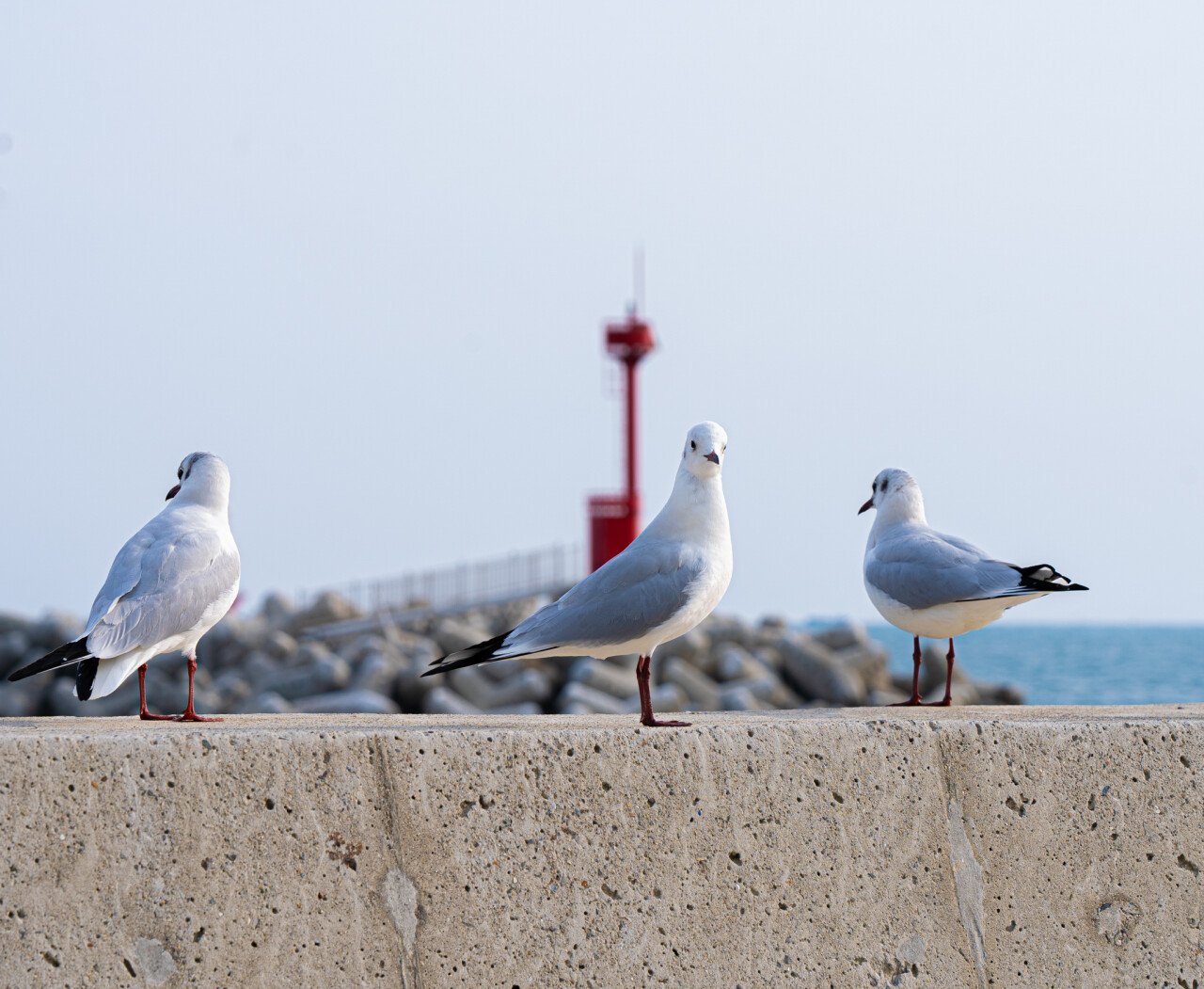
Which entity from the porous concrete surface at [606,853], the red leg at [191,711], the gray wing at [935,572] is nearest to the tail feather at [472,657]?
the porous concrete surface at [606,853]

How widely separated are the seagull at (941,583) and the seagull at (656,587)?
1045mm

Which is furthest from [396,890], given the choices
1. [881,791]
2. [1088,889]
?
[1088,889]

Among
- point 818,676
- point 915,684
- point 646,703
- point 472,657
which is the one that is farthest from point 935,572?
point 818,676

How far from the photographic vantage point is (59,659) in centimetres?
→ 381

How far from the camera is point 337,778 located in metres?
3.23

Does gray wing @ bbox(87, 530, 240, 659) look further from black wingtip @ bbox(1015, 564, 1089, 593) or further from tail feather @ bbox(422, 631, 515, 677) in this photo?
black wingtip @ bbox(1015, 564, 1089, 593)

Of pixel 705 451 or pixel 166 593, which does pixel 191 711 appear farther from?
pixel 705 451

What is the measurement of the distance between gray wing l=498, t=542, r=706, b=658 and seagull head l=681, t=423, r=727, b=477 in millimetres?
248

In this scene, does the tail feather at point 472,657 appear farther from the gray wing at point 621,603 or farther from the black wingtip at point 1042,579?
the black wingtip at point 1042,579

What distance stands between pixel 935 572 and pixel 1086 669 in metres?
50.8

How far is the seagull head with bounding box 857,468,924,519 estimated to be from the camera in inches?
213

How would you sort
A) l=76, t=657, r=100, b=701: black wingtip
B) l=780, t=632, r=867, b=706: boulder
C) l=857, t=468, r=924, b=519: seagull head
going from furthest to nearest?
l=780, t=632, r=867, b=706: boulder, l=857, t=468, r=924, b=519: seagull head, l=76, t=657, r=100, b=701: black wingtip

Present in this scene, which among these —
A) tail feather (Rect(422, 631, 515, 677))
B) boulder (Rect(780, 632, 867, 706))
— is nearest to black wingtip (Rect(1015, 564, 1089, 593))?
tail feather (Rect(422, 631, 515, 677))

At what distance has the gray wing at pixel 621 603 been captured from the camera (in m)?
3.96
